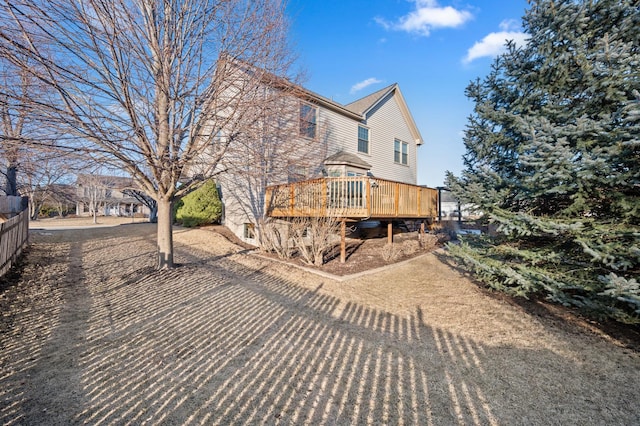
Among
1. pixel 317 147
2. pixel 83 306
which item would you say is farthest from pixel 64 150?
pixel 317 147

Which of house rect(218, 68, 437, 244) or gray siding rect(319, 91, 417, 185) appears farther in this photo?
gray siding rect(319, 91, 417, 185)

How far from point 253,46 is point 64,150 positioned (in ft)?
14.7

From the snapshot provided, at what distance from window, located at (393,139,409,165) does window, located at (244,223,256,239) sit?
395 inches

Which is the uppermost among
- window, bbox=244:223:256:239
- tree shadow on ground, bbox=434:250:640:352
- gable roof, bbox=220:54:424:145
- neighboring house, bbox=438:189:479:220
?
gable roof, bbox=220:54:424:145

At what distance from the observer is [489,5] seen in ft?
30.2

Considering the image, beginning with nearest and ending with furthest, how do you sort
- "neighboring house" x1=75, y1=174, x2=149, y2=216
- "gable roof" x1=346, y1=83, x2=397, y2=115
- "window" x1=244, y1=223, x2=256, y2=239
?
1. "window" x1=244, y1=223, x2=256, y2=239
2. "gable roof" x1=346, y1=83, x2=397, y2=115
3. "neighboring house" x1=75, y1=174, x2=149, y2=216

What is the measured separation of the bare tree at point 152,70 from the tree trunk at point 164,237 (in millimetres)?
27

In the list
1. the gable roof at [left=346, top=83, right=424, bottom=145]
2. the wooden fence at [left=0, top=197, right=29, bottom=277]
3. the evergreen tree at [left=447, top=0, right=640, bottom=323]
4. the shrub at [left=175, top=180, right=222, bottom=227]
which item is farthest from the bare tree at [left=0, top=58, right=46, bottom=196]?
the gable roof at [left=346, top=83, right=424, bottom=145]

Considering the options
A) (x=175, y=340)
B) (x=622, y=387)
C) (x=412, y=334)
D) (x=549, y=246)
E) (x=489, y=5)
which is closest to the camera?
(x=622, y=387)

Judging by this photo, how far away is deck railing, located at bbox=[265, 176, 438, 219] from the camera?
830 cm

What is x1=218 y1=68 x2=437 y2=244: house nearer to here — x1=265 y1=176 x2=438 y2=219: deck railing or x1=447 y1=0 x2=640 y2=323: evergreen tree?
x1=265 y1=176 x2=438 y2=219: deck railing

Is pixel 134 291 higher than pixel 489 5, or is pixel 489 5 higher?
pixel 489 5

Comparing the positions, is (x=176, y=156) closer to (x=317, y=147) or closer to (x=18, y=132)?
(x=18, y=132)

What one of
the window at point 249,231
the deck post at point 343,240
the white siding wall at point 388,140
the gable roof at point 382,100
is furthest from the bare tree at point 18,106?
the gable roof at point 382,100
